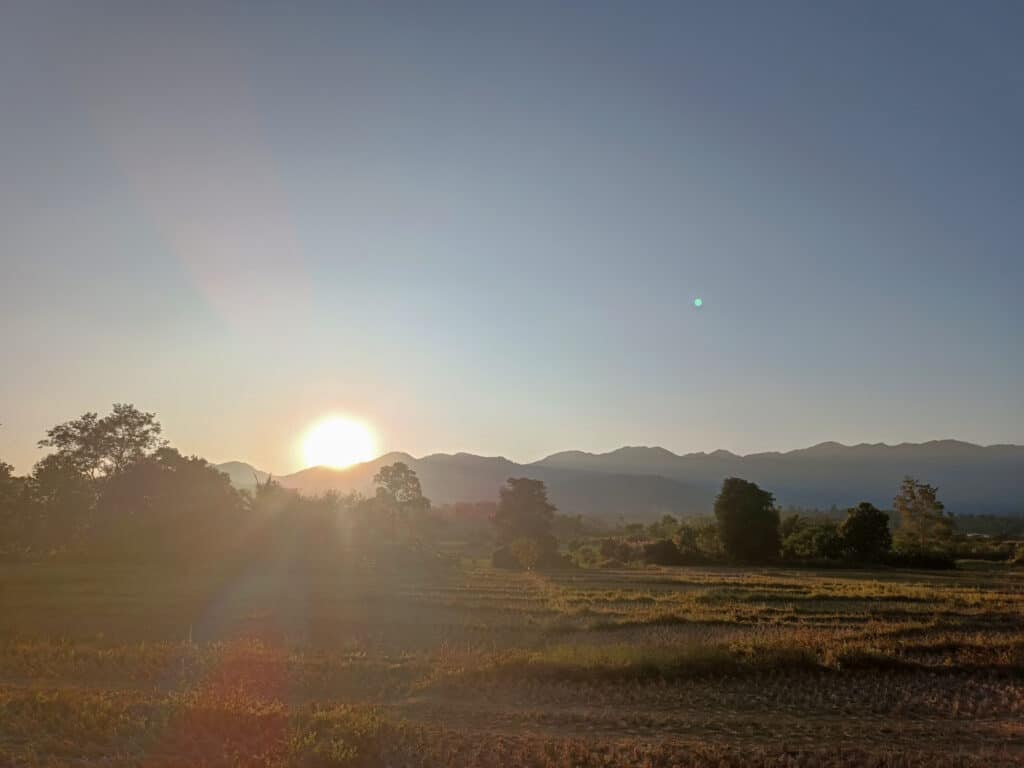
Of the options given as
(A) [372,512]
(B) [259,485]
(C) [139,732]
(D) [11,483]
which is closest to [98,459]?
(D) [11,483]

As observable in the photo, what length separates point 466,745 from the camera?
459 inches

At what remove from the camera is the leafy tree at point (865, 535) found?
66688 mm

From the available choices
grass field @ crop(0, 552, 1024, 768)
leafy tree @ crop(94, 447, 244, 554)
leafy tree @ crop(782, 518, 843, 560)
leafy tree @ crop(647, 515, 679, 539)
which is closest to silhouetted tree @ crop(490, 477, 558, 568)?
leafy tree @ crop(647, 515, 679, 539)

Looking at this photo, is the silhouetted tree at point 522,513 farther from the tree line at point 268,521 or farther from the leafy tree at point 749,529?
the leafy tree at point 749,529

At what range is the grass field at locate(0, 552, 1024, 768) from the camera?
36.9 feet

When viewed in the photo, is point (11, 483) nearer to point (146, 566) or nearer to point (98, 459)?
point (98, 459)

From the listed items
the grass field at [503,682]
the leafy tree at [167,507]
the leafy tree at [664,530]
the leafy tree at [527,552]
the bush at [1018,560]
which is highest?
the leafy tree at [167,507]

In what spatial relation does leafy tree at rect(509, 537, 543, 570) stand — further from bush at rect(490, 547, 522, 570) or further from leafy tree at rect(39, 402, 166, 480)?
leafy tree at rect(39, 402, 166, 480)

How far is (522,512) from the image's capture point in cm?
7988

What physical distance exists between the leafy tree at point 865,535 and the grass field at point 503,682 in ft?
120

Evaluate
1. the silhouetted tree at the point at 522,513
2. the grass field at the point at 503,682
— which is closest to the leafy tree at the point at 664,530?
the silhouetted tree at the point at 522,513

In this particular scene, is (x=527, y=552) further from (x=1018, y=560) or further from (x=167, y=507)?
(x=1018, y=560)

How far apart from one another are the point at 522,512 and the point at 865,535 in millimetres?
35822

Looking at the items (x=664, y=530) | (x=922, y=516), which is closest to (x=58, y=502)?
(x=664, y=530)
